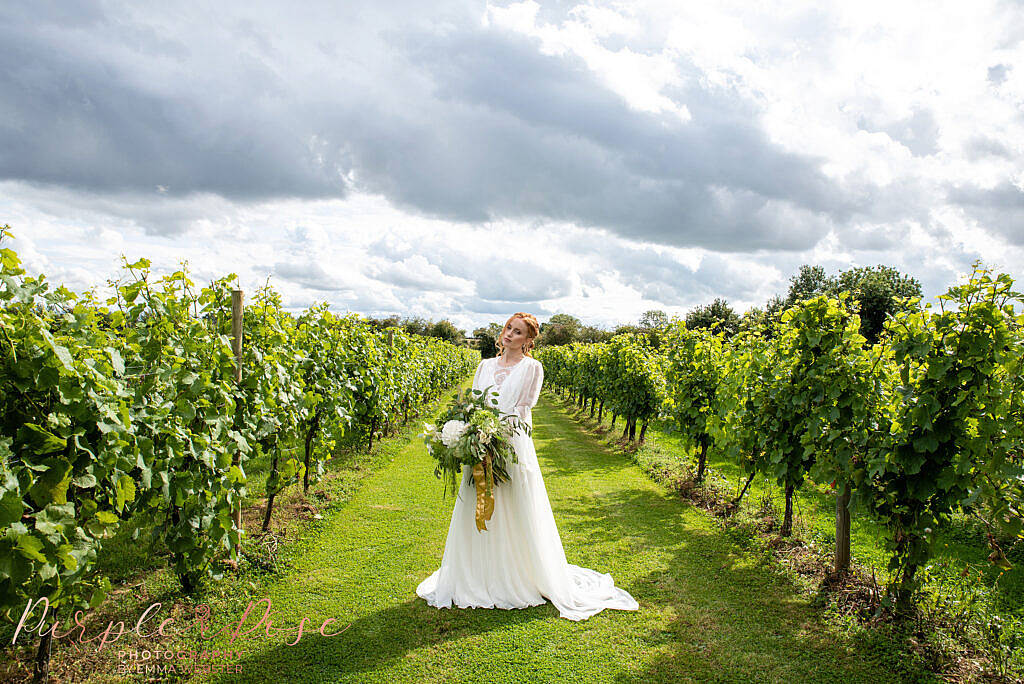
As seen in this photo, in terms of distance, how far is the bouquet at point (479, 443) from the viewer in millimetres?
4035

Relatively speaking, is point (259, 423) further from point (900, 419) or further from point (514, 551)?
point (900, 419)

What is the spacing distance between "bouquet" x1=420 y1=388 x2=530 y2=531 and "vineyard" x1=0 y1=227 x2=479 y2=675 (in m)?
1.53

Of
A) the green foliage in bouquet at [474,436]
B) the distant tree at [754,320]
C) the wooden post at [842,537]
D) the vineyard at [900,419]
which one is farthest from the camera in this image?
the distant tree at [754,320]

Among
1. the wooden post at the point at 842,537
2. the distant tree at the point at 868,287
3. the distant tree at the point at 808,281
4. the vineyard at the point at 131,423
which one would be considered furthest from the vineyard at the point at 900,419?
the distant tree at the point at 808,281

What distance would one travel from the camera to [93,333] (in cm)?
310

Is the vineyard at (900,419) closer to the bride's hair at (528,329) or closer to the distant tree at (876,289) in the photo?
the bride's hair at (528,329)

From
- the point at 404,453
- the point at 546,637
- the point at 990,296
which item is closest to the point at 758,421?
the point at 990,296

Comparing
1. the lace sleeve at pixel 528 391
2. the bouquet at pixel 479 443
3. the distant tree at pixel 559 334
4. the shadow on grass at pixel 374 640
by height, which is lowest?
the shadow on grass at pixel 374 640

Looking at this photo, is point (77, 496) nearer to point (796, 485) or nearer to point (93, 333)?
point (93, 333)

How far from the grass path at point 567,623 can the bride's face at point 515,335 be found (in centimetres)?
200

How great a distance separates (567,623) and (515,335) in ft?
7.06

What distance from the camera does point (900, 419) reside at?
3781 millimetres

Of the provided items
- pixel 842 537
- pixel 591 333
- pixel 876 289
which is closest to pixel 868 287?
pixel 876 289

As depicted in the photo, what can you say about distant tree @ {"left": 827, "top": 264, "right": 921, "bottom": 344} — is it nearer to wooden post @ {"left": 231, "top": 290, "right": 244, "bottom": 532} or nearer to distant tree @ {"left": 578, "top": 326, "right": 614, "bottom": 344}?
distant tree @ {"left": 578, "top": 326, "right": 614, "bottom": 344}
